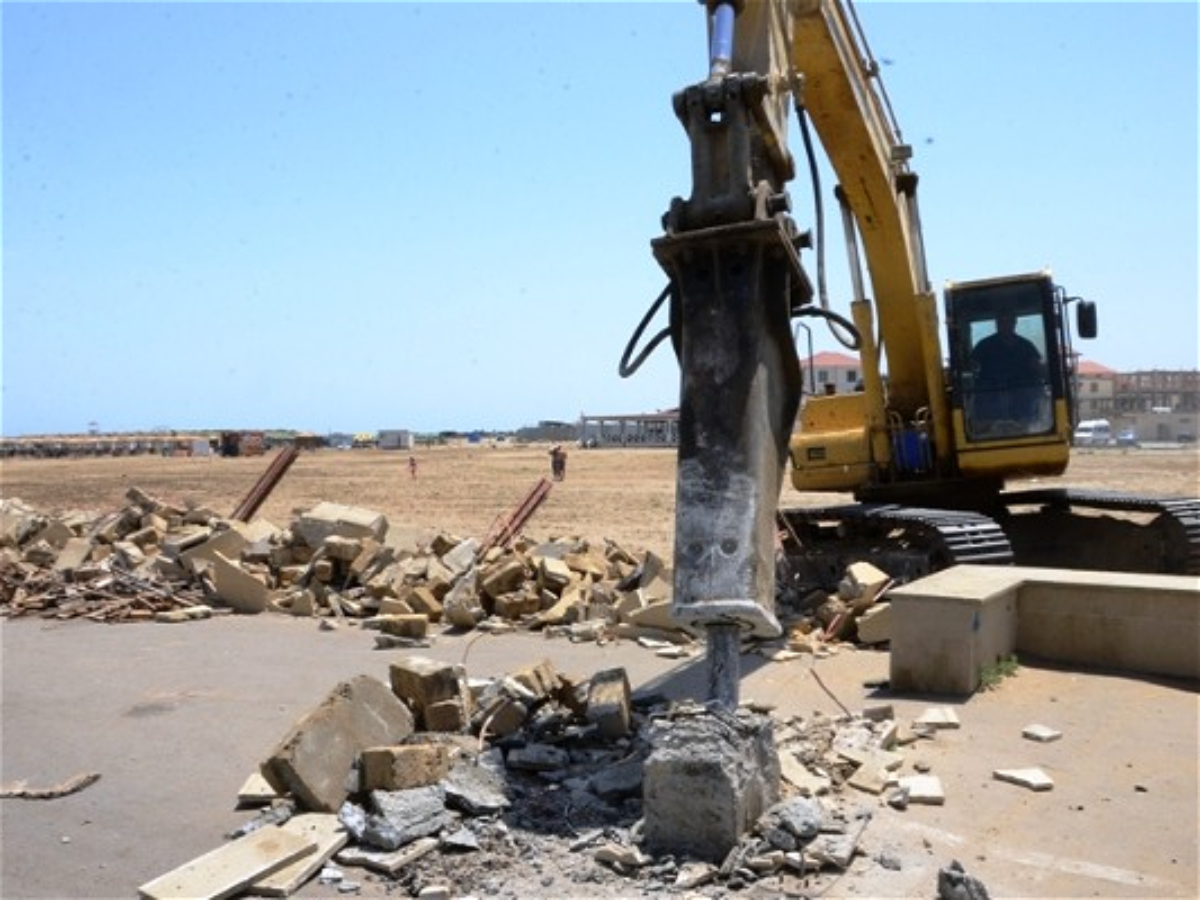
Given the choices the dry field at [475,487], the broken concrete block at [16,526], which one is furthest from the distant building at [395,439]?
the broken concrete block at [16,526]

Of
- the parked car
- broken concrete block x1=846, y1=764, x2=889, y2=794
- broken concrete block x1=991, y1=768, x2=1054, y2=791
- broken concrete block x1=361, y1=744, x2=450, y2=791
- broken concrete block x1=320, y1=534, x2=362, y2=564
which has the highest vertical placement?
broken concrete block x1=320, y1=534, x2=362, y2=564

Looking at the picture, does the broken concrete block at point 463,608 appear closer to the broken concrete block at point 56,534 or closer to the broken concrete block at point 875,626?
the broken concrete block at point 875,626

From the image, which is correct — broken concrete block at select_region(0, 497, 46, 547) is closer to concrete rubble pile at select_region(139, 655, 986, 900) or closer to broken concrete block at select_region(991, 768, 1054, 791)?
concrete rubble pile at select_region(139, 655, 986, 900)

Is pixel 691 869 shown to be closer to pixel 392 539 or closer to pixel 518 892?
pixel 518 892

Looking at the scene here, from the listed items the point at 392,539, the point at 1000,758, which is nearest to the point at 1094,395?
the point at 392,539

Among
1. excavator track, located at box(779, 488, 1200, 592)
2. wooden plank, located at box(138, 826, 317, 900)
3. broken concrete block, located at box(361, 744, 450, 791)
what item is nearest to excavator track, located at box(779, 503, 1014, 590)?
excavator track, located at box(779, 488, 1200, 592)

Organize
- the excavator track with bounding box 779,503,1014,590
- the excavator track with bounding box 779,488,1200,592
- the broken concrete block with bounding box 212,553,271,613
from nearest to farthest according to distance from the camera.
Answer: the excavator track with bounding box 779,503,1014,590 < the excavator track with bounding box 779,488,1200,592 < the broken concrete block with bounding box 212,553,271,613

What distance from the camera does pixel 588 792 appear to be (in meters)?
5.61

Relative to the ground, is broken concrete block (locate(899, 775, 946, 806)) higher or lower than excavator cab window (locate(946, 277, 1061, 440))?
lower

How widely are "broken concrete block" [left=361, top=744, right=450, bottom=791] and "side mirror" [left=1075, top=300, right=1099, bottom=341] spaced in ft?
26.0

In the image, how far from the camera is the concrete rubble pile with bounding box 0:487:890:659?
1076cm

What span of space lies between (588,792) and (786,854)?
1171 mm

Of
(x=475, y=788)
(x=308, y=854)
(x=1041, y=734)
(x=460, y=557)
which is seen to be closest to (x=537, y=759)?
(x=475, y=788)

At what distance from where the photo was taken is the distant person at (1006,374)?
1113cm
